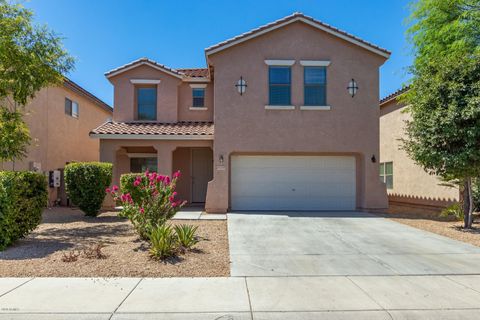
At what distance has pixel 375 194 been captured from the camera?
48.4ft

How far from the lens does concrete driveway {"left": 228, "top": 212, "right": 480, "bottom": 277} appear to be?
6.90 m

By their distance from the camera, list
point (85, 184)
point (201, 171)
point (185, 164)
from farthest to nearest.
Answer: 1. point (201, 171)
2. point (185, 164)
3. point (85, 184)

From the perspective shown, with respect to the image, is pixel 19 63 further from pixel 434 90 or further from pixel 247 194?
pixel 434 90

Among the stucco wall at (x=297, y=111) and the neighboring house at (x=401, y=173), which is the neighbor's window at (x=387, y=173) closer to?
the neighboring house at (x=401, y=173)

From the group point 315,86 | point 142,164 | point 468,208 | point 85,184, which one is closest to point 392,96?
point 315,86

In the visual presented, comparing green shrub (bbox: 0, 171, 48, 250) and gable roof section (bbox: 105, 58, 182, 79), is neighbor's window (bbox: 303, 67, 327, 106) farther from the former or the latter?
green shrub (bbox: 0, 171, 48, 250)

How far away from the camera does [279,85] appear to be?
1465 centimetres

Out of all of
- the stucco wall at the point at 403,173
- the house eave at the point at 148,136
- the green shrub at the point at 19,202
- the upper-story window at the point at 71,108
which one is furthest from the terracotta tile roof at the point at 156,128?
the stucco wall at the point at 403,173

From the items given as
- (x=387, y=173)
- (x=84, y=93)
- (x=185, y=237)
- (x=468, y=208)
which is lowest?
(x=185, y=237)

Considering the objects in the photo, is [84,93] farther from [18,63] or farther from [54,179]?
[18,63]

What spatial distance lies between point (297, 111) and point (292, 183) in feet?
9.80

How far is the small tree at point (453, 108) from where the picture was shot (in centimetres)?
1029

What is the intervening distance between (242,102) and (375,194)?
662 cm

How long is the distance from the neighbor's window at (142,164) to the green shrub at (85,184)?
4.70 meters
